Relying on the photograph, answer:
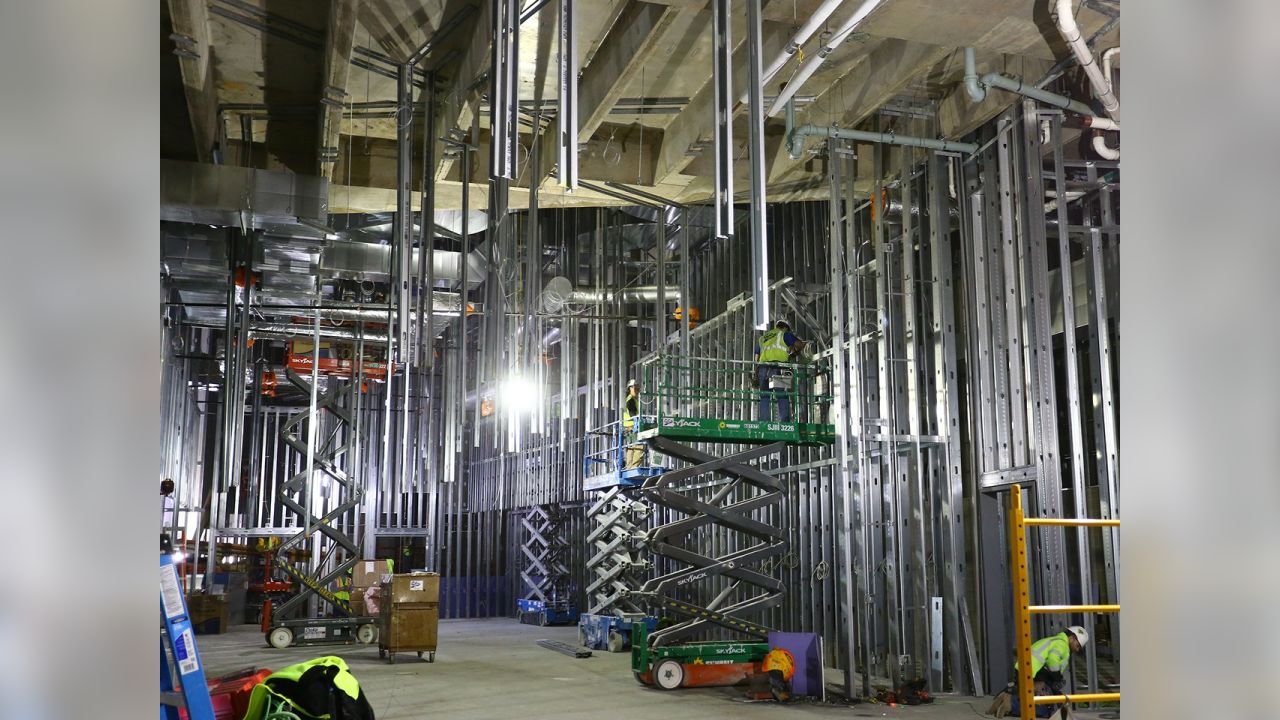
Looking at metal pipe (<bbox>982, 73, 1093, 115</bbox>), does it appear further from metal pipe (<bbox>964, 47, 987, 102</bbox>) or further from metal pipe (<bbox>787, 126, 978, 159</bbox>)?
metal pipe (<bbox>787, 126, 978, 159</bbox>)

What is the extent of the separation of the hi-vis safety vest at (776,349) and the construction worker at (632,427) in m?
1.96

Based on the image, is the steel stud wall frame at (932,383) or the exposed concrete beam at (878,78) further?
the steel stud wall frame at (932,383)

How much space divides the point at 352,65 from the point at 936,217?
24.7ft

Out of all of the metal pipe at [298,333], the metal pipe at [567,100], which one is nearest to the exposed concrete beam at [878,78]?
the metal pipe at [567,100]

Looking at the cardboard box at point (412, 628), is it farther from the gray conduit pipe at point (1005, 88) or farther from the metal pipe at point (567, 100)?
the gray conduit pipe at point (1005, 88)

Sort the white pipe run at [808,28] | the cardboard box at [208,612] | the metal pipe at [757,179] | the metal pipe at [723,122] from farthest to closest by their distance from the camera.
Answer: the cardboard box at [208,612]
the white pipe run at [808,28]
the metal pipe at [723,122]
the metal pipe at [757,179]

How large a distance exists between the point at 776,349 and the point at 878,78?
3.74 m

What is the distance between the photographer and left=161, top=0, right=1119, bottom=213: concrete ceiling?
32.3 ft

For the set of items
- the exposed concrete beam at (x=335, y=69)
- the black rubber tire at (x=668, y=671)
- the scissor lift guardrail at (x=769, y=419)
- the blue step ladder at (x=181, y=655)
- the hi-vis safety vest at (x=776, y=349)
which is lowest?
the black rubber tire at (x=668, y=671)

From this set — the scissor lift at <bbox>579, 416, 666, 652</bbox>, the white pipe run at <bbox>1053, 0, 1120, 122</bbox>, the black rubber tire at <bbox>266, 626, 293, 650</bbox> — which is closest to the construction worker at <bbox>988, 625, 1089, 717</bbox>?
the white pipe run at <bbox>1053, 0, 1120, 122</bbox>

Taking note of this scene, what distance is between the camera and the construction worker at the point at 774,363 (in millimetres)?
13134

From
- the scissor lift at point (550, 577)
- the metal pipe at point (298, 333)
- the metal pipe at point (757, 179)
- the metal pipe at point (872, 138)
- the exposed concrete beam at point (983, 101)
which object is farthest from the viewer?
the scissor lift at point (550, 577)
